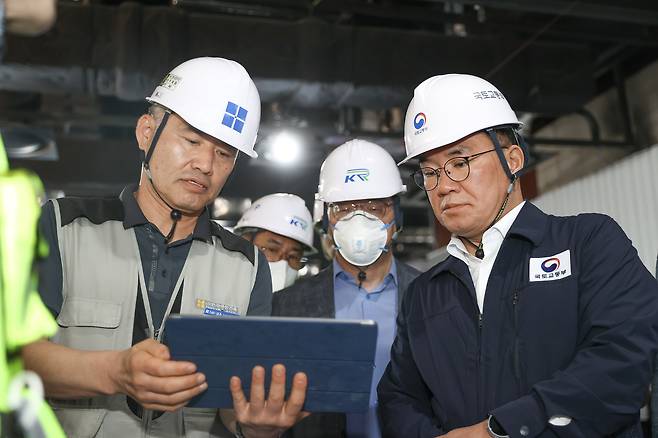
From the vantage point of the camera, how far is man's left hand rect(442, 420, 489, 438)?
1879 mm

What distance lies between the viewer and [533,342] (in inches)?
78.2

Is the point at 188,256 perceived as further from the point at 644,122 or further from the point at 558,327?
the point at 644,122

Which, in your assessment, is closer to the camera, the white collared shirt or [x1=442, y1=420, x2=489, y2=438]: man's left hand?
[x1=442, y1=420, x2=489, y2=438]: man's left hand

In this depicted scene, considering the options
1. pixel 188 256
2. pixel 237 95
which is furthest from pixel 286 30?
pixel 188 256

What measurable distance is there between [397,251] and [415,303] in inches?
472

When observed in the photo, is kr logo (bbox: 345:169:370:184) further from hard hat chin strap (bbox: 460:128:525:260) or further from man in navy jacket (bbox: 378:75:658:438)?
hard hat chin strap (bbox: 460:128:525:260)

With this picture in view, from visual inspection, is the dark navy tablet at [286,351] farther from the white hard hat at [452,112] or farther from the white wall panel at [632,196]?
the white wall panel at [632,196]

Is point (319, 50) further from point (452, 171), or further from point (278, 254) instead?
point (452, 171)

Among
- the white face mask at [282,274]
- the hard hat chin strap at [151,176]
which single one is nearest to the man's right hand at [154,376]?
the hard hat chin strap at [151,176]

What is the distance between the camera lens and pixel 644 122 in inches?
283

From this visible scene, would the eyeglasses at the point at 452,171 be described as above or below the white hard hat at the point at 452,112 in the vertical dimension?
below

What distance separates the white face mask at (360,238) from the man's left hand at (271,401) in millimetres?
1368

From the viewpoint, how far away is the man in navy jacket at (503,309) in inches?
71.1

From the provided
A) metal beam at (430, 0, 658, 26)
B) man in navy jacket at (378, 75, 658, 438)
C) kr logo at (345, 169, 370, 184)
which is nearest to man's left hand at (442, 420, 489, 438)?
man in navy jacket at (378, 75, 658, 438)
